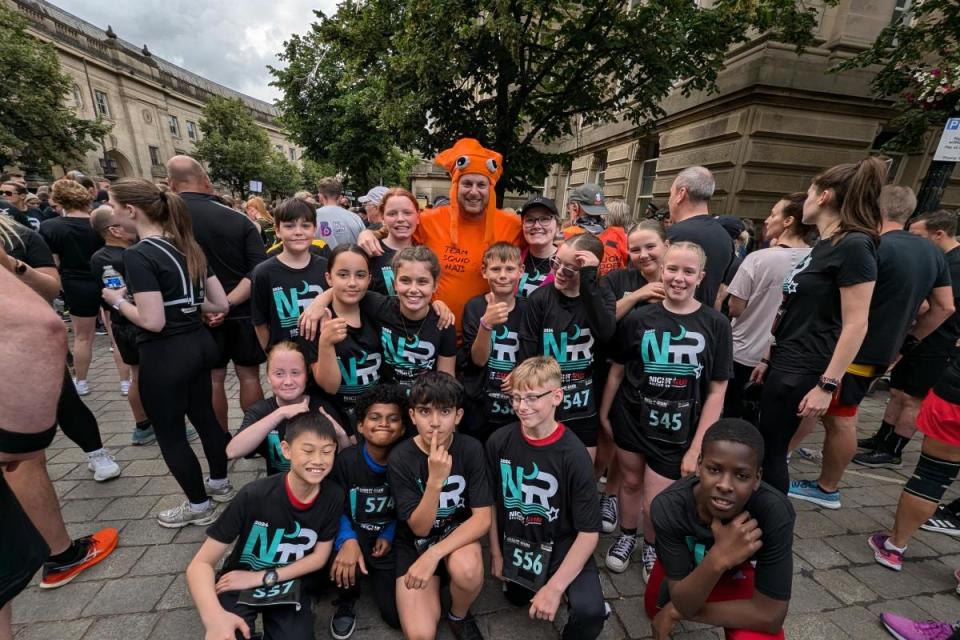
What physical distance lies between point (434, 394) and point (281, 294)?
1.52 meters

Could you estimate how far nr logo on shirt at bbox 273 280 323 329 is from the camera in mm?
2850

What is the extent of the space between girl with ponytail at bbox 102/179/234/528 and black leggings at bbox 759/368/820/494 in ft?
12.6

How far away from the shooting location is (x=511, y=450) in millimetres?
2186

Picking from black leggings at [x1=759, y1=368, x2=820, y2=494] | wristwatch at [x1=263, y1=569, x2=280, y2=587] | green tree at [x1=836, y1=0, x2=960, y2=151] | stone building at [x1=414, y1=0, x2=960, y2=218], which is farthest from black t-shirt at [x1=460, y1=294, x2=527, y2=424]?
stone building at [x1=414, y1=0, x2=960, y2=218]

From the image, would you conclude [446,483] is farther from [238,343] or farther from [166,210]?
[166,210]

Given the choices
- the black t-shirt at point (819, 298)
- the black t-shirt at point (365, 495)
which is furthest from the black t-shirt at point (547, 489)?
the black t-shirt at point (819, 298)

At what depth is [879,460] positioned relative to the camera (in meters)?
3.90

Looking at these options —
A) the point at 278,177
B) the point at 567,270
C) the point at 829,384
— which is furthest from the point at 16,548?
the point at 278,177

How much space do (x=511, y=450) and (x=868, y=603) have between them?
2330 millimetres

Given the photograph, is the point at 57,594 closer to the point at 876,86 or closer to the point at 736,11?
the point at 736,11

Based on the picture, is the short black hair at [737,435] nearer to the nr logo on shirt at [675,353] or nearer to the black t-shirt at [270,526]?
the nr logo on shirt at [675,353]

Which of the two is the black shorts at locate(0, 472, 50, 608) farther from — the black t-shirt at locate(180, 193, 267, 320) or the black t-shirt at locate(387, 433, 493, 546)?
the black t-shirt at locate(180, 193, 267, 320)

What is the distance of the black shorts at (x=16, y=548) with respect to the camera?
122 centimetres

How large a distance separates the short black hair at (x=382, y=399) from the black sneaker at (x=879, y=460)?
182 inches
